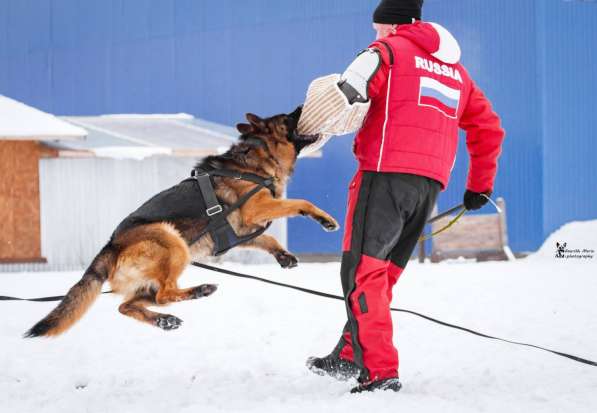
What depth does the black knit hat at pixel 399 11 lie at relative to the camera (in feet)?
11.7

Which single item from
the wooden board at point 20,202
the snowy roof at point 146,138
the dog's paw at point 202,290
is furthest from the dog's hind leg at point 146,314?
the wooden board at point 20,202

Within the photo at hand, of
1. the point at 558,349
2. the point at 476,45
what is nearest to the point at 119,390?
the point at 558,349

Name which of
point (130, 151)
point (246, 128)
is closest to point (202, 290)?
point (246, 128)

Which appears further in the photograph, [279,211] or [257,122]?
[257,122]

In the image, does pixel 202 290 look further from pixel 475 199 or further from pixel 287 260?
pixel 475 199

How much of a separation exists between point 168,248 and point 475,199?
186 cm

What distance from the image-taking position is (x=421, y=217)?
3619 millimetres

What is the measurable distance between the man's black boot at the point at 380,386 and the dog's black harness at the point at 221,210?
3.35ft

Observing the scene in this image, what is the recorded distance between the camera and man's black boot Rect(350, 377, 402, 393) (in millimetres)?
3404

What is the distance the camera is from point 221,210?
12.2 feet

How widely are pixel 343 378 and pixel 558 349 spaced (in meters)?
1.98

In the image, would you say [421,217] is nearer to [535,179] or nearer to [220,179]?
[220,179]

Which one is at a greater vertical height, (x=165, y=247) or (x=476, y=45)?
(x=476, y=45)

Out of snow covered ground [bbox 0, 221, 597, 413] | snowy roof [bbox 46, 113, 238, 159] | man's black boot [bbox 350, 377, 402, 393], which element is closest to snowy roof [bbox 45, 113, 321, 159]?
snowy roof [bbox 46, 113, 238, 159]
